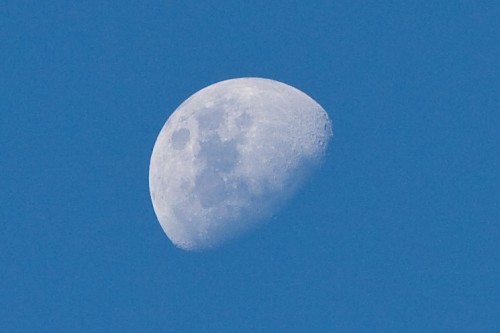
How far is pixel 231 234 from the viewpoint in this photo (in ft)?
59.2

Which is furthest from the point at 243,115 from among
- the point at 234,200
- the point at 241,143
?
the point at 234,200

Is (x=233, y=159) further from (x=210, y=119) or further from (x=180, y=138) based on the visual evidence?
(x=180, y=138)

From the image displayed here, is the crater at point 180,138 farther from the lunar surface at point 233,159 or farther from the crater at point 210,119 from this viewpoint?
the crater at point 210,119

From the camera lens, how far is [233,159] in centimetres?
1798

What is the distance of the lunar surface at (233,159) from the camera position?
17.8m

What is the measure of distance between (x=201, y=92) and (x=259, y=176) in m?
3.63

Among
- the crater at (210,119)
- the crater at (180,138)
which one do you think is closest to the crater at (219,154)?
the crater at (210,119)

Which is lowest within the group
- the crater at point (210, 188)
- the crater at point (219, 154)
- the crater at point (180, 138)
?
the crater at point (210, 188)

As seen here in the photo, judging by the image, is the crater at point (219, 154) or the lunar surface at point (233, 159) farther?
the crater at point (219, 154)

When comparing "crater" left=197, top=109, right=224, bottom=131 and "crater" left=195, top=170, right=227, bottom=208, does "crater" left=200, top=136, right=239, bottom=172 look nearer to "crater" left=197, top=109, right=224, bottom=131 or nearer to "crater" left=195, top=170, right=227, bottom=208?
"crater" left=195, top=170, right=227, bottom=208

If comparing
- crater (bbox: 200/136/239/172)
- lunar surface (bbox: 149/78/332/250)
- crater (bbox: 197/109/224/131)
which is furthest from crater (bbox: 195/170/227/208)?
crater (bbox: 197/109/224/131)

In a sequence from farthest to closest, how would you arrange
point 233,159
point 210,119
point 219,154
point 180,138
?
point 180,138 → point 210,119 → point 219,154 → point 233,159

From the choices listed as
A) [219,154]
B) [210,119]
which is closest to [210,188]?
[219,154]

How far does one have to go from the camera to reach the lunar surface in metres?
17.8
